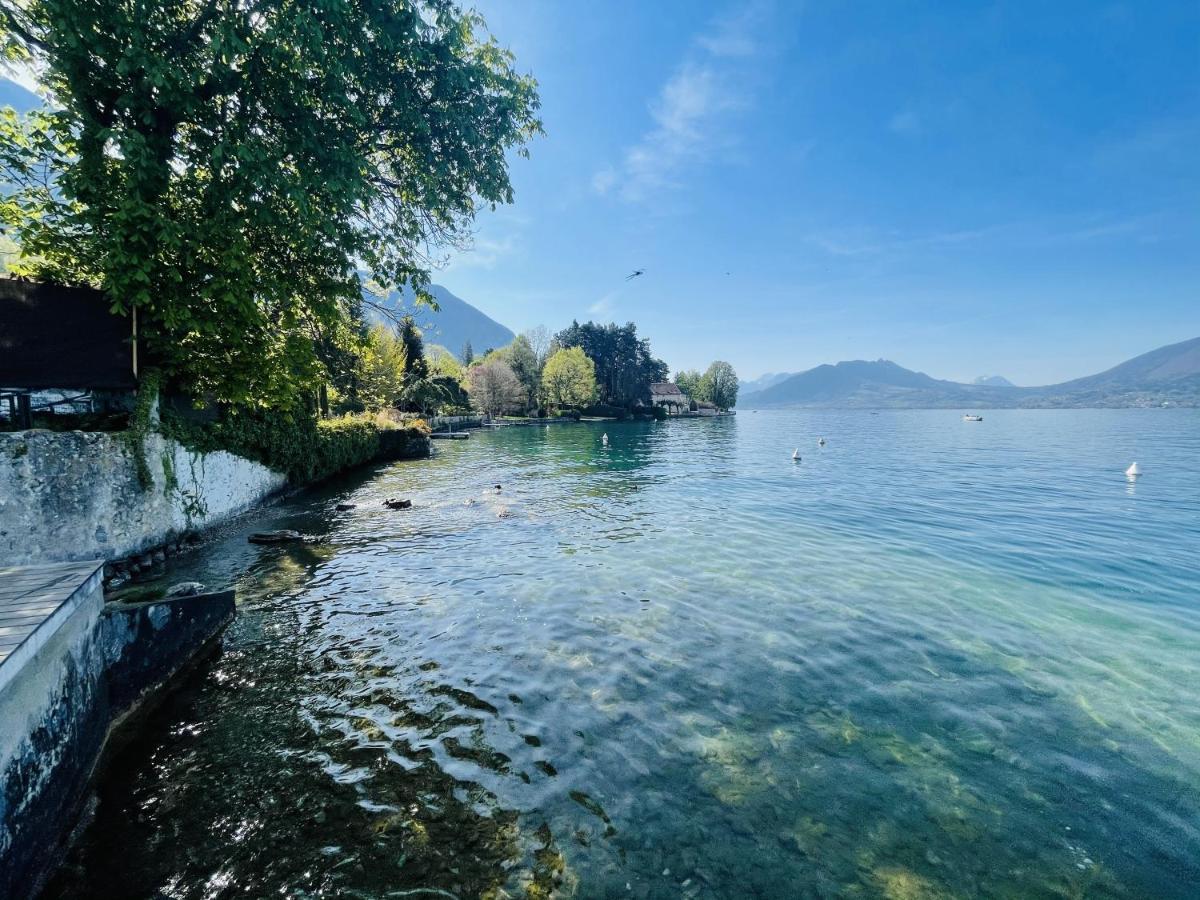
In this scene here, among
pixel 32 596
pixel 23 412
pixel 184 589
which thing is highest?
pixel 23 412

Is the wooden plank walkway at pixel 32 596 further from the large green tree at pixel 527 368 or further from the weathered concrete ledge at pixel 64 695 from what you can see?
the large green tree at pixel 527 368

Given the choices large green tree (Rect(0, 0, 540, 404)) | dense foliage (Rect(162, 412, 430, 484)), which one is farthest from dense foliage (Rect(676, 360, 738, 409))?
large green tree (Rect(0, 0, 540, 404))

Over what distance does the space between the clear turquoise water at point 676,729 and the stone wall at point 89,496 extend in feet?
5.72

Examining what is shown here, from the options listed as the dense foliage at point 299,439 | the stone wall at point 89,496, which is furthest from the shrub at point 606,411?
the stone wall at point 89,496

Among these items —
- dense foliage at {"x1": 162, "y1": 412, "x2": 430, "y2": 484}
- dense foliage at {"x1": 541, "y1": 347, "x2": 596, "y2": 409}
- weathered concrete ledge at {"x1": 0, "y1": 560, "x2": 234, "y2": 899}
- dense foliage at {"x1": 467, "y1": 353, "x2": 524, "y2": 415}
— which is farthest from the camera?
dense foliage at {"x1": 541, "y1": 347, "x2": 596, "y2": 409}

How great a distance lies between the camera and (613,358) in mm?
126000

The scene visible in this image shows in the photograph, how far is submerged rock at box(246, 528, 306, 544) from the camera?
15434 mm

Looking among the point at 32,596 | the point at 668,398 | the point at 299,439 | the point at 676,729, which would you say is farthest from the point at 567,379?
the point at 32,596

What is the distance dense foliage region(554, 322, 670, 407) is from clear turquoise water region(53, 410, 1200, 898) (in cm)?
11039

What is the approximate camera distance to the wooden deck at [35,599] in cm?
423

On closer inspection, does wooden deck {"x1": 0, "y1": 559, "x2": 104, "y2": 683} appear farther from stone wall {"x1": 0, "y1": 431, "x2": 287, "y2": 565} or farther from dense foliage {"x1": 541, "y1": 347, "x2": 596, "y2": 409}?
dense foliage {"x1": 541, "y1": 347, "x2": 596, "y2": 409}

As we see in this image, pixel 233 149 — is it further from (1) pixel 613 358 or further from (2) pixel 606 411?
(1) pixel 613 358

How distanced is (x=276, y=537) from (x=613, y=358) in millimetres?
114487

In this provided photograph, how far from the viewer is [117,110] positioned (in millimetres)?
11938
